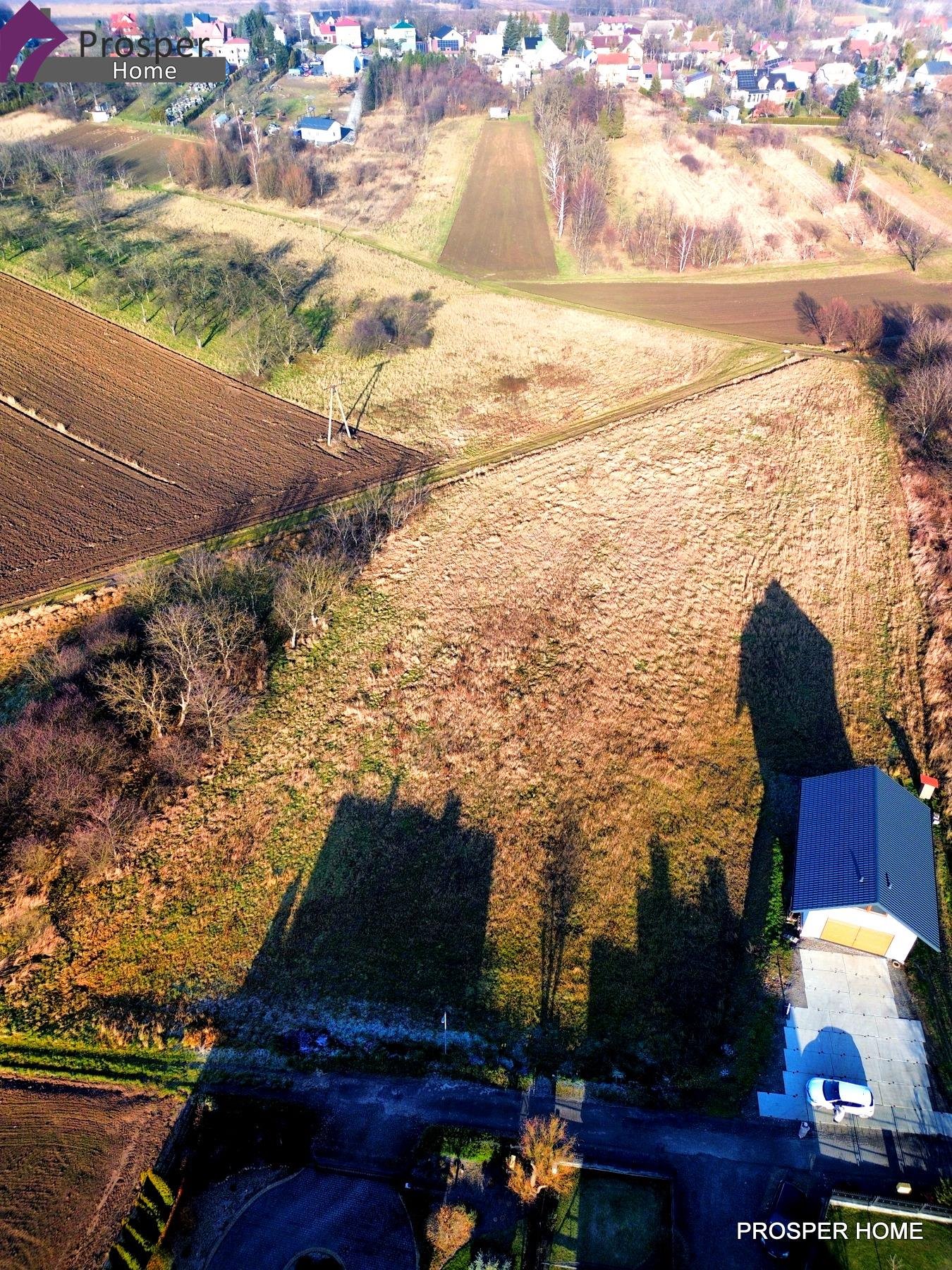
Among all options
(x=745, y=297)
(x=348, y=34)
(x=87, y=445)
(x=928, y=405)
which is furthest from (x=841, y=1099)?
(x=348, y=34)

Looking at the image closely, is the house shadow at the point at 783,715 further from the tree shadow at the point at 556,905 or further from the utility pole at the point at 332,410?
the utility pole at the point at 332,410

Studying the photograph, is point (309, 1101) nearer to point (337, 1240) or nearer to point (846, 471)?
point (337, 1240)

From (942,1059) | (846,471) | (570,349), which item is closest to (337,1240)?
(942,1059)

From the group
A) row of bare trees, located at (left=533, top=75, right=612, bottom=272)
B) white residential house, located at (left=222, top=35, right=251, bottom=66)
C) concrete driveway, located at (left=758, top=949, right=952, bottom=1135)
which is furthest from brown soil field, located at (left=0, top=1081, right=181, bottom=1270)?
white residential house, located at (left=222, top=35, right=251, bottom=66)

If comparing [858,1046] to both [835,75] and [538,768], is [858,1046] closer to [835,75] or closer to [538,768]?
[538,768]

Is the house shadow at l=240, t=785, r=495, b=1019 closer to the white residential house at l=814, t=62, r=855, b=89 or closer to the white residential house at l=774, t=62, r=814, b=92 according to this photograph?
the white residential house at l=774, t=62, r=814, b=92

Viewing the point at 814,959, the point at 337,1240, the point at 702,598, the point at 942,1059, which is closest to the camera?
the point at 337,1240

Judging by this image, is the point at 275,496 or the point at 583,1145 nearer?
the point at 583,1145
